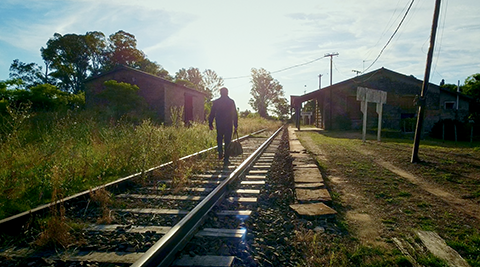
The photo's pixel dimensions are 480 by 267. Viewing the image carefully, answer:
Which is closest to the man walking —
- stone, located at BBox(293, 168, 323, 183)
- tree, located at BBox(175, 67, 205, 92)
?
stone, located at BBox(293, 168, 323, 183)

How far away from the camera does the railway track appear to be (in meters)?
2.43

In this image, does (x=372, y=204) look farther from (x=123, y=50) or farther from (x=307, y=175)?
(x=123, y=50)

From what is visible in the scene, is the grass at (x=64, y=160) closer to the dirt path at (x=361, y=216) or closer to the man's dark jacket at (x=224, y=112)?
the man's dark jacket at (x=224, y=112)

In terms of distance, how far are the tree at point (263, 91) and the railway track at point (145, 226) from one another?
72372mm

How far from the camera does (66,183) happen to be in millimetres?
4492

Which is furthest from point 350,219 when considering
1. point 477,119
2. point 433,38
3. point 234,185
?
point 477,119

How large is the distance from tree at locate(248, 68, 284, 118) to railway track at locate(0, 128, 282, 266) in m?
72.4

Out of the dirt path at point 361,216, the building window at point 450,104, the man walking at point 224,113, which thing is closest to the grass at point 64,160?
the man walking at point 224,113

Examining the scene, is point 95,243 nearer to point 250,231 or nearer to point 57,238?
point 57,238

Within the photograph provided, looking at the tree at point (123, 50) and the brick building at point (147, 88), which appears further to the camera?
the tree at point (123, 50)

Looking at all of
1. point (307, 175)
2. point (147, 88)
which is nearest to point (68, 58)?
point (147, 88)

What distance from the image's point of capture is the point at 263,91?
78.1m

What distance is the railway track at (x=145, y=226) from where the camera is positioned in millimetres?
2430

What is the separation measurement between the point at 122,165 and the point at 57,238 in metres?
3.60
